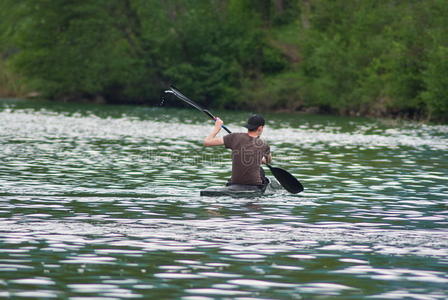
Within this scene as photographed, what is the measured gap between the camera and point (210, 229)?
15906mm

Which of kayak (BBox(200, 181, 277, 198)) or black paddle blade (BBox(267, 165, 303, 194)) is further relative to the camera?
black paddle blade (BBox(267, 165, 303, 194))

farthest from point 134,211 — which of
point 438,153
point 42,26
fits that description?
point 42,26

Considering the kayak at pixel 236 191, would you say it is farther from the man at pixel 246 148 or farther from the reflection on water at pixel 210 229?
the reflection on water at pixel 210 229

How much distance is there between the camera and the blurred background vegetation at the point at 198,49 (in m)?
82.6

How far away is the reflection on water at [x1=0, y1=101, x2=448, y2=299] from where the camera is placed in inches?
461

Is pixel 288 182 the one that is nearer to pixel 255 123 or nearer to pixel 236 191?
pixel 236 191

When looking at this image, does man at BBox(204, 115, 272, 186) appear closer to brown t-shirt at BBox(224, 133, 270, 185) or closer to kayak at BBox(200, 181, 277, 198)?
brown t-shirt at BBox(224, 133, 270, 185)

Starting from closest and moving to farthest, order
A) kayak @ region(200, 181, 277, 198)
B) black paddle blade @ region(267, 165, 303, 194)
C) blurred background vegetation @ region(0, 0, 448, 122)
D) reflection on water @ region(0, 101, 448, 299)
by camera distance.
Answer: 1. reflection on water @ region(0, 101, 448, 299)
2. kayak @ region(200, 181, 277, 198)
3. black paddle blade @ region(267, 165, 303, 194)
4. blurred background vegetation @ region(0, 0, 448, 122)

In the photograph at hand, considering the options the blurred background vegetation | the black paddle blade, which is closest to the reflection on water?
the black paddle blade

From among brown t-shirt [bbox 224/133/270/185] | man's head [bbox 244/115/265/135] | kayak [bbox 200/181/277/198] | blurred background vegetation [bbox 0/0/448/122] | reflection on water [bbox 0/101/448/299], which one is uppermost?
blurred background vegetation [bbox 0/0/448/122]

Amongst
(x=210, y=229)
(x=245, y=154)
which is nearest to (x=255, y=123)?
(x=245, y=154)

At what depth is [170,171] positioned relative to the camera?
26.9 meters

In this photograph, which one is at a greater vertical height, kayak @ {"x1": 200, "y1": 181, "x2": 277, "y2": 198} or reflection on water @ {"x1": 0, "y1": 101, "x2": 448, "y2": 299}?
kayak @ {"x1": 200, "y1": 181, "x2": 277, "y2": 198}

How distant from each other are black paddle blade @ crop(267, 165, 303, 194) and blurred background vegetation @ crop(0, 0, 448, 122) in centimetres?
5889
